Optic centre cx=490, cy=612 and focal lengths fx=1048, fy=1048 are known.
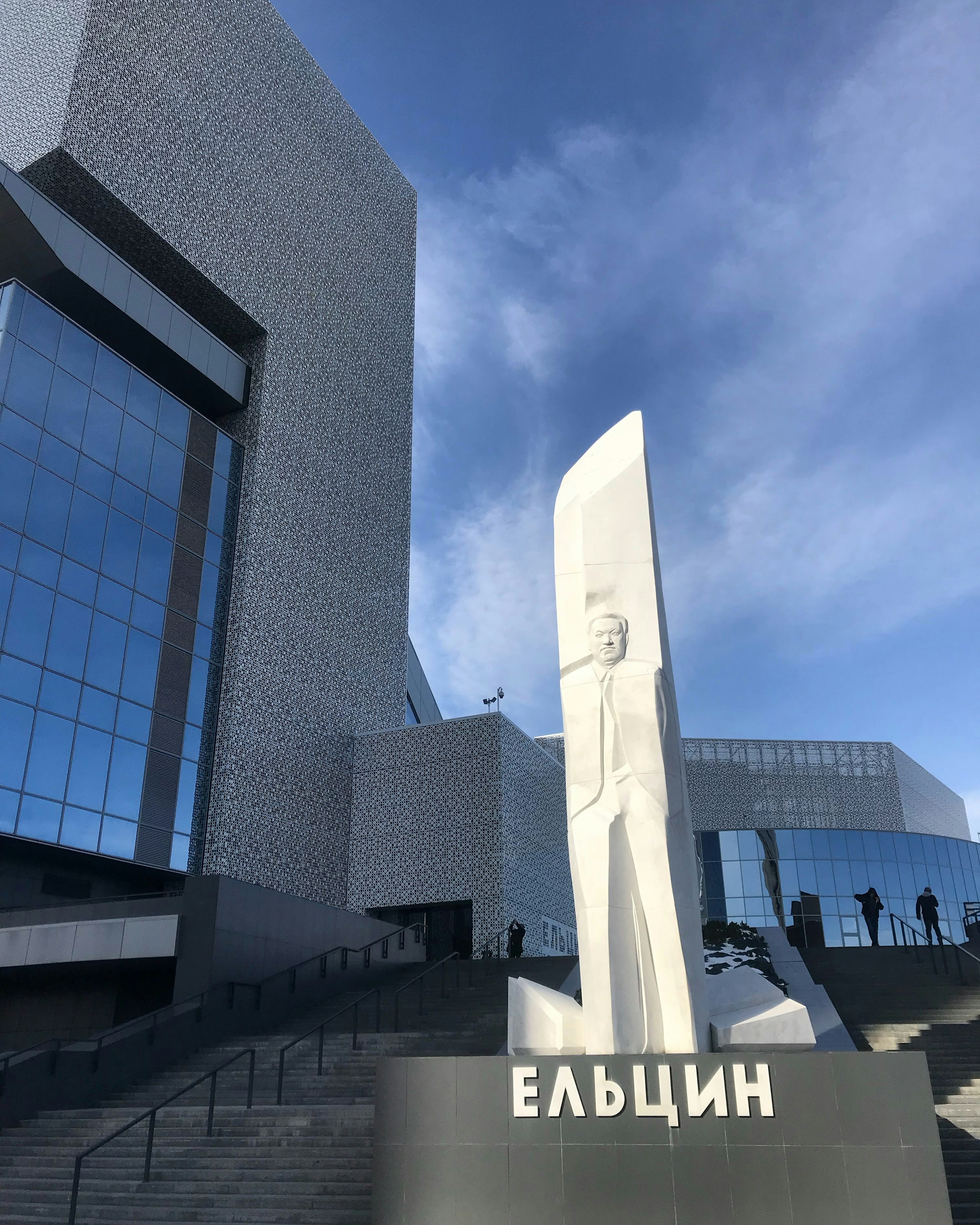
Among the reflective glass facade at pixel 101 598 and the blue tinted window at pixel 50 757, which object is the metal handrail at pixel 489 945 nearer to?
the reflective glass facade at pixel 101 598

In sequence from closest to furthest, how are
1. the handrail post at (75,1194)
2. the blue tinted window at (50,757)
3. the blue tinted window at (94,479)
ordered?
1. the handrail post at (75,1194)
2. the blue tinted window at (50,757)
3. the blue tinted window at (94,479)

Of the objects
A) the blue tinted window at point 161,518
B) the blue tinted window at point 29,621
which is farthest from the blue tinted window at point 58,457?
the blue tinted window at point 29,621

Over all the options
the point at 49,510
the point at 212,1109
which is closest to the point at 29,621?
the point at 49,510

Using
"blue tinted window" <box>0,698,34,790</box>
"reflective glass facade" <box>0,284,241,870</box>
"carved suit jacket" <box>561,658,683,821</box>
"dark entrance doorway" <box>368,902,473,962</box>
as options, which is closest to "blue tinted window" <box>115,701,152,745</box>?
"reflective glass facade" <box>0,284,241,870</box>

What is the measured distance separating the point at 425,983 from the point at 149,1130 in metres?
7.03

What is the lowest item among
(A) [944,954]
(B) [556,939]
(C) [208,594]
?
(A) [944,954]

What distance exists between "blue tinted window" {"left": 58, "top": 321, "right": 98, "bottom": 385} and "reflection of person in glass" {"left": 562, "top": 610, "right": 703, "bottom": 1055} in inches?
638

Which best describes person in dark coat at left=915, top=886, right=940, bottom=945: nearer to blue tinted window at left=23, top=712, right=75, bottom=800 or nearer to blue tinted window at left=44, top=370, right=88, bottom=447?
blue tinted window at left=23, top=712, right=75, bottom=800

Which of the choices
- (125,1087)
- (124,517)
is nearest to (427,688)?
(124,517)

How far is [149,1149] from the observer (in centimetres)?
1089

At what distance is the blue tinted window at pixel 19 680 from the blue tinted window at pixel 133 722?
219 centimetres

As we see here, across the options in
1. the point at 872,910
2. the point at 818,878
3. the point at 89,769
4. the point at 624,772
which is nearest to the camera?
the point at 624,772

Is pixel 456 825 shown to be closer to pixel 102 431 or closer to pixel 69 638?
pixel 69 638

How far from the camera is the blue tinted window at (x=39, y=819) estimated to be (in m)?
19.2
